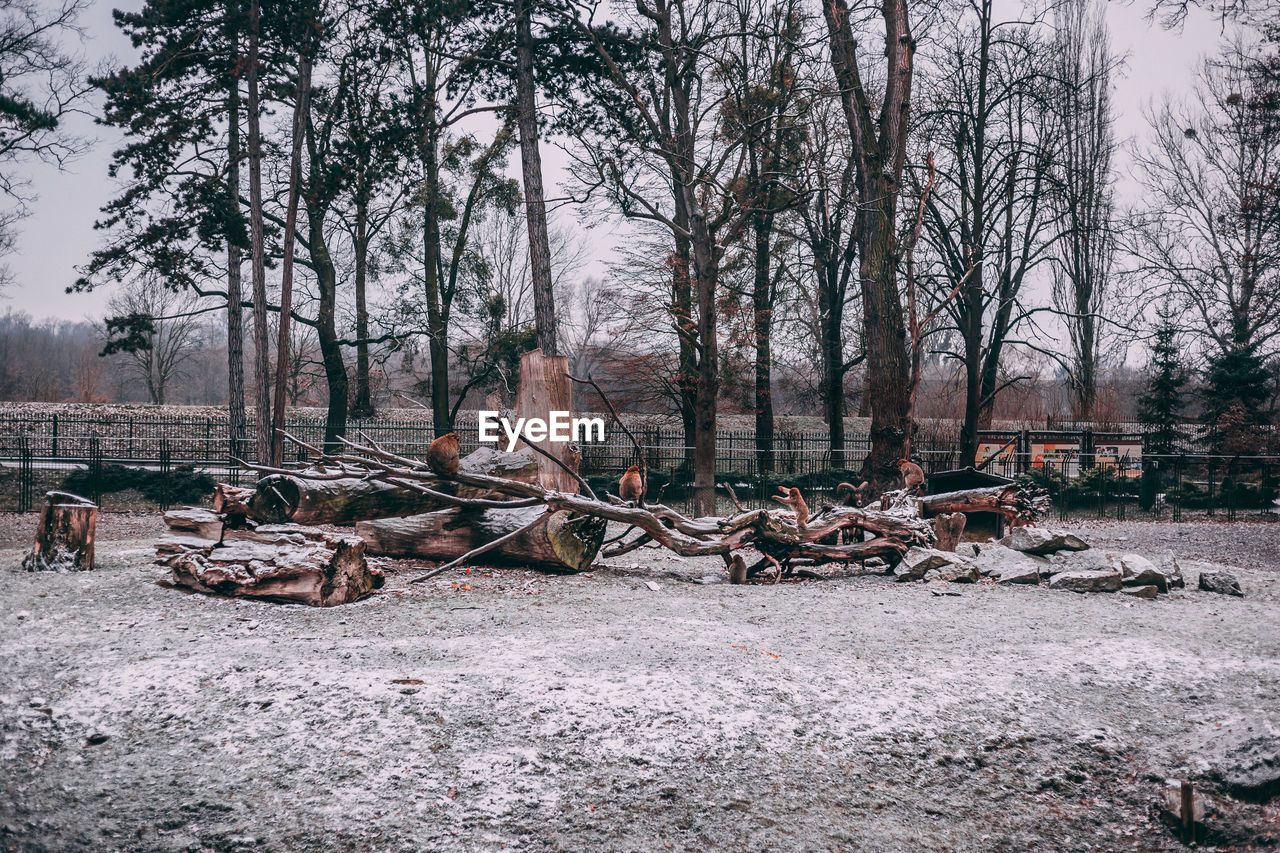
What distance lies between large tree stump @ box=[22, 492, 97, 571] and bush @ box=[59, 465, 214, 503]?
24.2 ft

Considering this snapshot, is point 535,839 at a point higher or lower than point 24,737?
lower

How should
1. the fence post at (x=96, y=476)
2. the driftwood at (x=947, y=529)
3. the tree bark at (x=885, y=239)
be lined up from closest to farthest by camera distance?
the driftwood at (x=947, y=529) < the tree bark at (x=885, y=239) < the fence post at (x=96, y=476)

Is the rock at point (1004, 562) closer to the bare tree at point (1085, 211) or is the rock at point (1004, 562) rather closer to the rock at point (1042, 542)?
the rock at point (1042, 542)

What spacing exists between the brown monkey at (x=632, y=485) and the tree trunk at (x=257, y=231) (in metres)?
8.77

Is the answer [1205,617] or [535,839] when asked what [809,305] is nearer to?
[1205,617]

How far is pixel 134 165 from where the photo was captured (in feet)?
49.2

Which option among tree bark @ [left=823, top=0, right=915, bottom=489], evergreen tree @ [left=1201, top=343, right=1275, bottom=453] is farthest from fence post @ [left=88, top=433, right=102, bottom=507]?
evergreen tree @ [left=1201, top=343, right=1275, bottom=453]

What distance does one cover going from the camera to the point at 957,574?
7.11m

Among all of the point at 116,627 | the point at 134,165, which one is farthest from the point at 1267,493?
the point at 134,165

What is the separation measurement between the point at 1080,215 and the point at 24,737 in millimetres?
22191

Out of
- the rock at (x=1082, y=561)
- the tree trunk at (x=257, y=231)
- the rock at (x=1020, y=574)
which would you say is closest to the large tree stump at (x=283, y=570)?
the rock at (x=1020, y=574)

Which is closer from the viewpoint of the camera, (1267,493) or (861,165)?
(861,165)

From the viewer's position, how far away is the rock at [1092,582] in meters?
6.63

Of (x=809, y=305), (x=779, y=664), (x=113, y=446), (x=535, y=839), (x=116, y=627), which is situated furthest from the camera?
(x=113, y=446)
